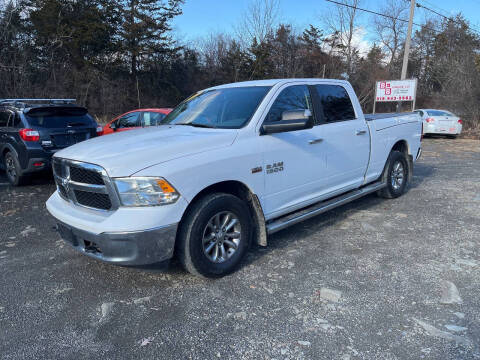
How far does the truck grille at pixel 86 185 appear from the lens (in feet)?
9.53

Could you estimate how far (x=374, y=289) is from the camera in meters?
3.21

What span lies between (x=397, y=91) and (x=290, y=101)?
16629mm

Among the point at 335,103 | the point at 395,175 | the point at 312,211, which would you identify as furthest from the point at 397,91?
the point at 312,211

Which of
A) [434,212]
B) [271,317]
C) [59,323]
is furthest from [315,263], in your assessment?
[434,212]

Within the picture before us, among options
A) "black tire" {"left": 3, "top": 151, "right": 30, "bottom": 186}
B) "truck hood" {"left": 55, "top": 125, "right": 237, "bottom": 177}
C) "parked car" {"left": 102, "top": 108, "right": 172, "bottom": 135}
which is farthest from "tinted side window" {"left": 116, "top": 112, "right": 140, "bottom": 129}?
"truck hood" {"left": 55, "top": 125, "right": 237, "bottom": 177}

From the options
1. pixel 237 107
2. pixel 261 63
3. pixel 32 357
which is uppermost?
pixel 261 63

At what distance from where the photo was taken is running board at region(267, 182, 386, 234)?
12.5ft

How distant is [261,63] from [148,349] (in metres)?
33.2

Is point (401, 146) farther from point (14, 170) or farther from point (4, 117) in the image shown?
point (4, 117)

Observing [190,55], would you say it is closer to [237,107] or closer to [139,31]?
[139,31]

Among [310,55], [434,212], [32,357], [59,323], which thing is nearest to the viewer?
[32,357]

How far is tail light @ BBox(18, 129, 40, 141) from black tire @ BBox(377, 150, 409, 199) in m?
6.31

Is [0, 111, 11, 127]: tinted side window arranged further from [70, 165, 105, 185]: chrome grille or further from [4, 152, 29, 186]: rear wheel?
[70, 165, 105, 185]: chrome grille

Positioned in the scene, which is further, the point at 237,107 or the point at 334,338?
the point at 237,107
